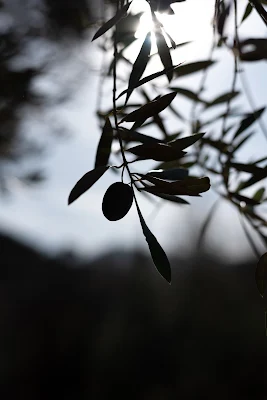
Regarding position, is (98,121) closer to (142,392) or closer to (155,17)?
(155,17)

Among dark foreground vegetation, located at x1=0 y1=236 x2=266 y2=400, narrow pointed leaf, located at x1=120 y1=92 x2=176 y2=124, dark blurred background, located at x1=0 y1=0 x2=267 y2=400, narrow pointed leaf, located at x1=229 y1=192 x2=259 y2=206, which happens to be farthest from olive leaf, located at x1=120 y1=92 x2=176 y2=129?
dark foreground vegetation, located at x1=0 y1=236 x2=266 y2=400

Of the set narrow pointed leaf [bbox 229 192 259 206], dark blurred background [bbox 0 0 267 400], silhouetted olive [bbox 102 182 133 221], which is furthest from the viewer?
dark blurred background [bbox 0 0 267 400]

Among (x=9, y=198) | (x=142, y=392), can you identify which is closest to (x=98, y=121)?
(x=9, y=198)

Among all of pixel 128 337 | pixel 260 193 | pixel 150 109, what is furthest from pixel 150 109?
pixel 128 337

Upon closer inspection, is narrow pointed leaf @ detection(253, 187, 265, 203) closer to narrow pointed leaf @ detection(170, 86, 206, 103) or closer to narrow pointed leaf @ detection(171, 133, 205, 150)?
narrow pointed leaf @ detection(170, 86, 206, 103)

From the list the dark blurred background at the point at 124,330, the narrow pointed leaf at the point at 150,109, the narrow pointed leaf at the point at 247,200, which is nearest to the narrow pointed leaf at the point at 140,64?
the narrow pointed leaf at the point at 150,109

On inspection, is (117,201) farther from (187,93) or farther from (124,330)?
(124,330)
